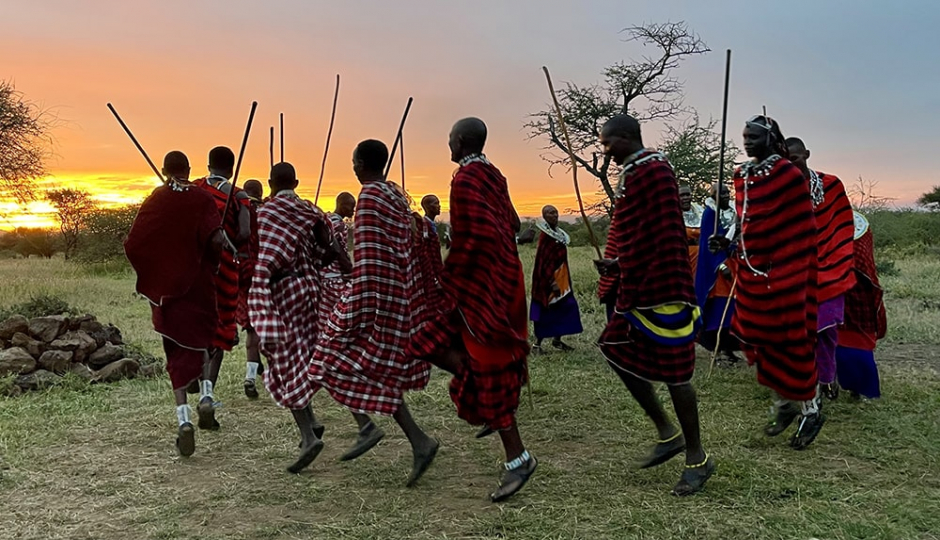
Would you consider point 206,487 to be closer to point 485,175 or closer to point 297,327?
point 297,327

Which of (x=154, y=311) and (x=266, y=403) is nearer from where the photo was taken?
(x=154, y=311)

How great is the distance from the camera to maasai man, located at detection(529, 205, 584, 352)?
8289mm

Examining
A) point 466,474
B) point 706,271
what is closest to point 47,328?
point 466,474

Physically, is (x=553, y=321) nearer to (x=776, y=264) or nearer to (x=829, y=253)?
(x=829, y=253)

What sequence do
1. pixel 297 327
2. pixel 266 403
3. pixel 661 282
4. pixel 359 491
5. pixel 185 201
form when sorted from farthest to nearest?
1. pixel 266 403
2. pixel 185 201
3. pixel 297 327
4. pixel 359 491
5. pixel 661 282

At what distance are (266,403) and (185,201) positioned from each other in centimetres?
203

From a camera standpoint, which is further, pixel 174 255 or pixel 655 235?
pixel 174 255

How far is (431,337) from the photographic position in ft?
13.1

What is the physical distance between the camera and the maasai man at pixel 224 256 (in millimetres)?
5320

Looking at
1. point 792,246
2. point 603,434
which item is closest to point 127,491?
point 603,434

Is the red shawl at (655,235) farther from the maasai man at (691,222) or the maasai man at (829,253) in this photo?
the maasai man at (691,222)

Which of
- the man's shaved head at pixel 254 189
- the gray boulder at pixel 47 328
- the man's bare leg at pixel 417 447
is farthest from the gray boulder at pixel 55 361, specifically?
the man's bare leg at pixel 417 447

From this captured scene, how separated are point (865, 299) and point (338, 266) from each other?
3.87 metres

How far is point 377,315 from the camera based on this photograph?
13.5 feet
